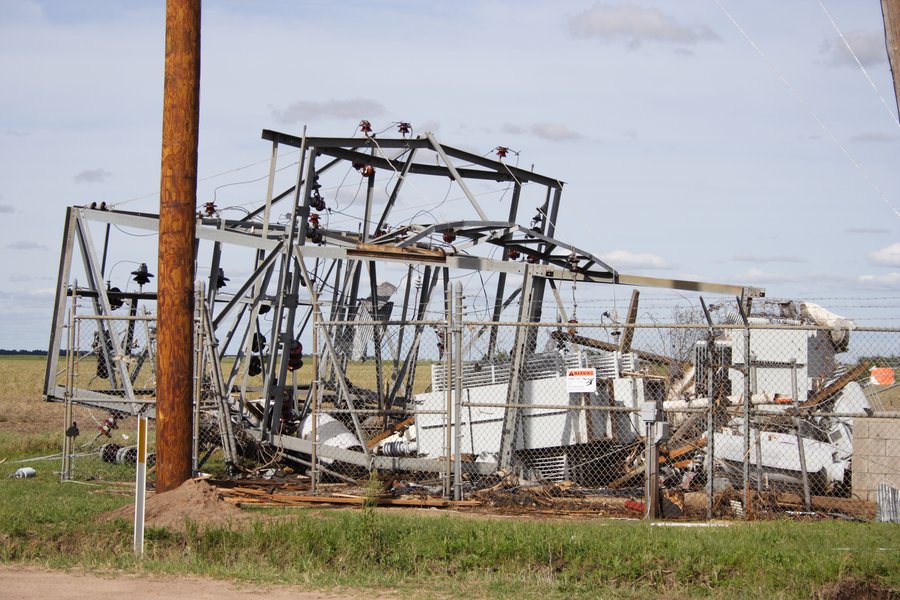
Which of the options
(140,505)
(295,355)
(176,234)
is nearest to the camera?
(140,505)

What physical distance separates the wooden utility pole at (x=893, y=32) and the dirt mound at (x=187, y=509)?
7.30 meters

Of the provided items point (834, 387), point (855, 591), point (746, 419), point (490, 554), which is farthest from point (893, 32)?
point (834, 387)

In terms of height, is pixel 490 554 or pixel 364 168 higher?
pixel 364 168

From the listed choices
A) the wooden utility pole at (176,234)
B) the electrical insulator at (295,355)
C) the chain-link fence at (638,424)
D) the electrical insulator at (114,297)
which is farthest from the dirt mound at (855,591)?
the electrical insulator at (114,297)

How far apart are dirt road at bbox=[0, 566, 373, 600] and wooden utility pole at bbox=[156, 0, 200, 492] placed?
3.09 metres

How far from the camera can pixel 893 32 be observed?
27.3 ft

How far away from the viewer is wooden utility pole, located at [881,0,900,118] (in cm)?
833

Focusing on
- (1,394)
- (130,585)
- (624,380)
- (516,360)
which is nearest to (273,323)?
(516,360)

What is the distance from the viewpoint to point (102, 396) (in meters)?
16.6

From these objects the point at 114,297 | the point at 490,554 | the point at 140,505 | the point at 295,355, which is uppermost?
the point at 114,297

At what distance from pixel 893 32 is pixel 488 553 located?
549 cm

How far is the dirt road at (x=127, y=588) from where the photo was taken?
7.93 meters

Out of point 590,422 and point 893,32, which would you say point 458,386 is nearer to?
point 590,422

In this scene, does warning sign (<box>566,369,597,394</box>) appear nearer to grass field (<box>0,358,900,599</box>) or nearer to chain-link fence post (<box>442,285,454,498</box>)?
chain-link fence post (<box>442,285,454,498</box>)
